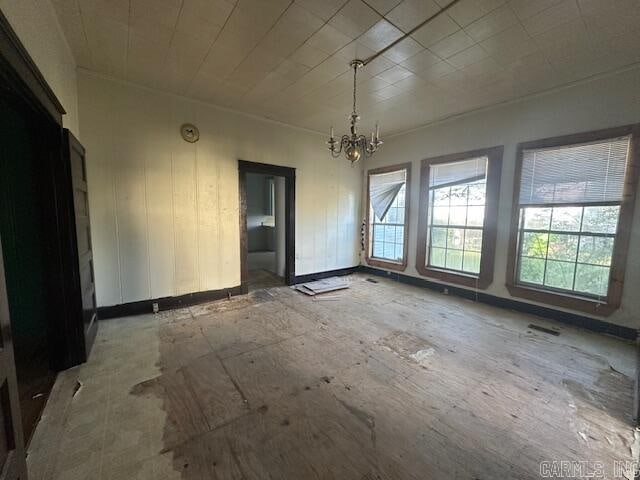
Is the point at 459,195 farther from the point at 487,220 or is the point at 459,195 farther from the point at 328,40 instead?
the point at 328,40

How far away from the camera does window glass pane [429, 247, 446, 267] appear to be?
4387mm

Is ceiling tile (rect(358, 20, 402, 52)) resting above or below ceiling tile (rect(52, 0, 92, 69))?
below

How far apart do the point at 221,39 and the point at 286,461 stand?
10.6ft

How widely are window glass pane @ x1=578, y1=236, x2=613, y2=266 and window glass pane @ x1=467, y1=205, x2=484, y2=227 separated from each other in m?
1.12

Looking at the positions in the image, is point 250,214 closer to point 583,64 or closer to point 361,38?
point 361,38

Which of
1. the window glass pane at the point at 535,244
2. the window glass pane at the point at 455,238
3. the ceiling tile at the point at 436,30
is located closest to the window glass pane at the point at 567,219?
the window glass pane at the point at 535,244

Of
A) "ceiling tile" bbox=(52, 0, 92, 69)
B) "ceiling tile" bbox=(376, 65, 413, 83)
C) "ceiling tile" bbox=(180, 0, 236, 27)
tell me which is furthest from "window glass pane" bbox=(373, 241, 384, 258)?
Answer: "ceiling tile" bbox=(52, 0, 92, 69)

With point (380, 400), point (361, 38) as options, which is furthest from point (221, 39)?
point (380, 400)

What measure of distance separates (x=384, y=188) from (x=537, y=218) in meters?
2.59

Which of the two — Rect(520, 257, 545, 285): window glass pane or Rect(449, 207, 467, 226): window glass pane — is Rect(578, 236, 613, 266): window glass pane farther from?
Rect(449, 207, 467, 226): window glass pane

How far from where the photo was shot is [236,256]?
404 centimetres

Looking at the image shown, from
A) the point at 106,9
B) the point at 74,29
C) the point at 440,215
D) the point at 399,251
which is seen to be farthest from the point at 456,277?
the point at 74,29

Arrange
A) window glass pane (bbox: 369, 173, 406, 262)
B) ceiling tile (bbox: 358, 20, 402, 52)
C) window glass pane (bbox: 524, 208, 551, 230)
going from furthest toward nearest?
window glass pane (bbox: 369, 173, 406, 262) < window glass pane (bbox: 524, 208, 551, 230) < ceiling tile (bbox: 358, 20, 402, 52)

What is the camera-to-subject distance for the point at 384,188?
527 centimetres
